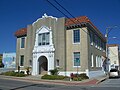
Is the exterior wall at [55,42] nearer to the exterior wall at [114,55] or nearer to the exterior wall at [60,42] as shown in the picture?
the exterior wall at [60,42]

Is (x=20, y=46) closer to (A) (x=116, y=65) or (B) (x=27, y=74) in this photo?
(B) (x=27, y=74)

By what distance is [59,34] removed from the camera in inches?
1172

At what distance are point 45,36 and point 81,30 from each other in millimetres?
6175

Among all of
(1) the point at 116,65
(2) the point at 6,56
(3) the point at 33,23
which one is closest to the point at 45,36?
(3) the point at 33,23

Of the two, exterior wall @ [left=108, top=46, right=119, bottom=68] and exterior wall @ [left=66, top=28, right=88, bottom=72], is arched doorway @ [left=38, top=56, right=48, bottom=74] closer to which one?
exterior wall @ [left=66, top=28, right=88, bottom=72]

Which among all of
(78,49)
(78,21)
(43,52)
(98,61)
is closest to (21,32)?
(43,52)

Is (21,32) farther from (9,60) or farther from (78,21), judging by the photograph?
(9,60)

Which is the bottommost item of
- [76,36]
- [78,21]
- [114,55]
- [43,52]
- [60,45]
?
[43,52]

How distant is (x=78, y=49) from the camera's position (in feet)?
94.1

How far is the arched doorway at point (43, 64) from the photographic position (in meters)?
32.5

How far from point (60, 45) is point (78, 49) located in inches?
110

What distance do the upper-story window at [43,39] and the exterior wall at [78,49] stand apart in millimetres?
3400

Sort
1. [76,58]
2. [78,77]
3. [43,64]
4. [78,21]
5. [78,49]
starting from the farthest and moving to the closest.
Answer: [43,64]
[76,58]
[78,49]
[78,21]
[78,77]

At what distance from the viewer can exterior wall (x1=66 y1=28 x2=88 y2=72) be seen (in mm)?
27975
